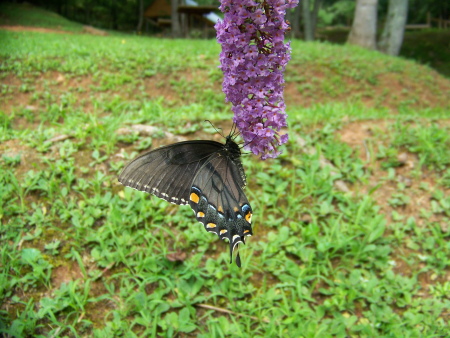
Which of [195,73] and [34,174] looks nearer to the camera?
[34,174]

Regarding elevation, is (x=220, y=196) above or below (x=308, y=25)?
below

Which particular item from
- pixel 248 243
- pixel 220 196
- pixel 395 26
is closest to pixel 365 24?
pixel 395 26

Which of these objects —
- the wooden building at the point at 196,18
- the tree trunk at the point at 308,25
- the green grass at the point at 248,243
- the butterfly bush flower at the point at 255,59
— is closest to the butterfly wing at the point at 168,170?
the butterfly bush flower at the point at 255,59

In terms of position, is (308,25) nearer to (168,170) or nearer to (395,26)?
(395,26)

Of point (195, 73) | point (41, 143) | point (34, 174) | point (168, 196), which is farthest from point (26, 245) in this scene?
point (195, 73)

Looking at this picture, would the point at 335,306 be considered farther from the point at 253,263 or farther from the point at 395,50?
the point at 395,50

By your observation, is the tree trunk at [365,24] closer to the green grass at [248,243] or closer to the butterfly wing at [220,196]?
the green grass at [248,243]
